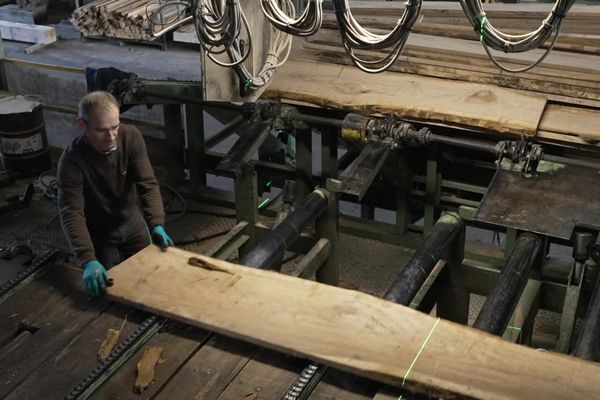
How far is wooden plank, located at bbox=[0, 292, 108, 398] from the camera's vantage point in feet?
6.67

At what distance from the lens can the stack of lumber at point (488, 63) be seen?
3215 millimetres

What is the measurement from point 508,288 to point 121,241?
1531 millimetres

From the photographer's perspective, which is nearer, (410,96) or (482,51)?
(410,96)

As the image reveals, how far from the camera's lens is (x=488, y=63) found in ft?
11.4

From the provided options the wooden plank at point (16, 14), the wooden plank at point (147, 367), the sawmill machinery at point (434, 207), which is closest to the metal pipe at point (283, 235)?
the sawmill machinery at point (434, 207)

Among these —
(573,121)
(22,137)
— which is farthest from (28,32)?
(573,121)

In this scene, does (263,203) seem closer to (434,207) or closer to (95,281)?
(434,207)

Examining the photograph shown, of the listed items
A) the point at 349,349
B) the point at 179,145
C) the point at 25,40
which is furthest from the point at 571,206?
the point at 25,40

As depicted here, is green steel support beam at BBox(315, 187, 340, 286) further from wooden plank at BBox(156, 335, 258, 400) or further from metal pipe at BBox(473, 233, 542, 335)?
wooden plank at BBox(156, 335, 258, 400)

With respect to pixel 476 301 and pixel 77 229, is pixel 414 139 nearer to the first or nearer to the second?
pixel 476 301

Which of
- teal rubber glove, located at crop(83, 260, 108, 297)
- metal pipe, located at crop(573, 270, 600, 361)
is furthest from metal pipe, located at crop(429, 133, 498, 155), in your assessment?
teal rubber glove, located at crop(83, 260, 108, 297)

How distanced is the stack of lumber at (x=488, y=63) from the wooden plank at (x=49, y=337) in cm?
163

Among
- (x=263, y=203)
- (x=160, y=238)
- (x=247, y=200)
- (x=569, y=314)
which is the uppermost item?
(x=160, y=238)

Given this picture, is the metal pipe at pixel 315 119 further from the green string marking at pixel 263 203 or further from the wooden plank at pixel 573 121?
the wooden plank at pixel 573 121
